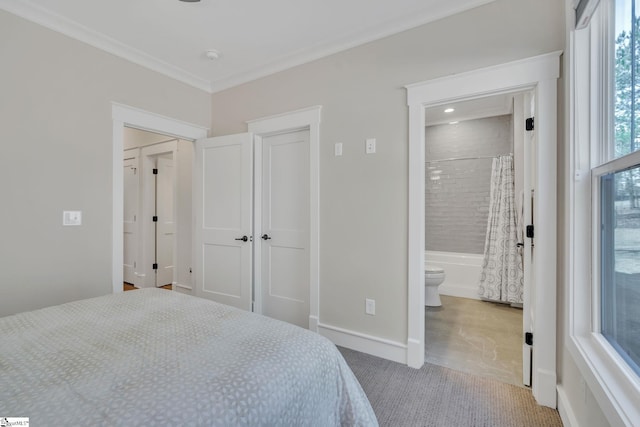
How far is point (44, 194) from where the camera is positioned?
2.15 meters

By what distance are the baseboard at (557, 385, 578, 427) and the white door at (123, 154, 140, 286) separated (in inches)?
192

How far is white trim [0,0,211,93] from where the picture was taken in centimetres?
205

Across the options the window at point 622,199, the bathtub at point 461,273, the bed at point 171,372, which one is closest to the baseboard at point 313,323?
the bed at point 171,372

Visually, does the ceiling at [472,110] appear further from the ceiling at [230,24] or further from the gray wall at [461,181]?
the ceiling at [230,24]

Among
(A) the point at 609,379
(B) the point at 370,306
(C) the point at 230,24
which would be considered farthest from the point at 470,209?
(C) the point at 230,24

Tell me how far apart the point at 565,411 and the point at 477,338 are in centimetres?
110

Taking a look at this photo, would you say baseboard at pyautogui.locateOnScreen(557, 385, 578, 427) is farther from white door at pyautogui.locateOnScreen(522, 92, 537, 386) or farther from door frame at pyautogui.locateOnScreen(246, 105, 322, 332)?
door frame at pyautogui.locateOnScreen(246, 105, 322, 332)

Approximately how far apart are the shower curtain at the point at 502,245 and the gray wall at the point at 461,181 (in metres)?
0.20

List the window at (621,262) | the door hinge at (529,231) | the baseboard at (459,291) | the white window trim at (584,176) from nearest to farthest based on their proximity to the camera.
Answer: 1. the window at (621,262)
2. the white window trim at (584,176)
3. the door hinge at (529,231)
4. the baseboard at (459,291)

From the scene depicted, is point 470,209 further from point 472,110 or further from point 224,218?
point 224,218

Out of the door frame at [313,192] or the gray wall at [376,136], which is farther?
the door frame at [313,192]

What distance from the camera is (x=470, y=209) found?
4.05 metres

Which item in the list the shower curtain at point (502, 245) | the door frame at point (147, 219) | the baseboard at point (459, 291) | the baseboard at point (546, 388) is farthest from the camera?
the door frame at point (147, 219)

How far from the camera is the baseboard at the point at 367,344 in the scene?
88.7 inches
